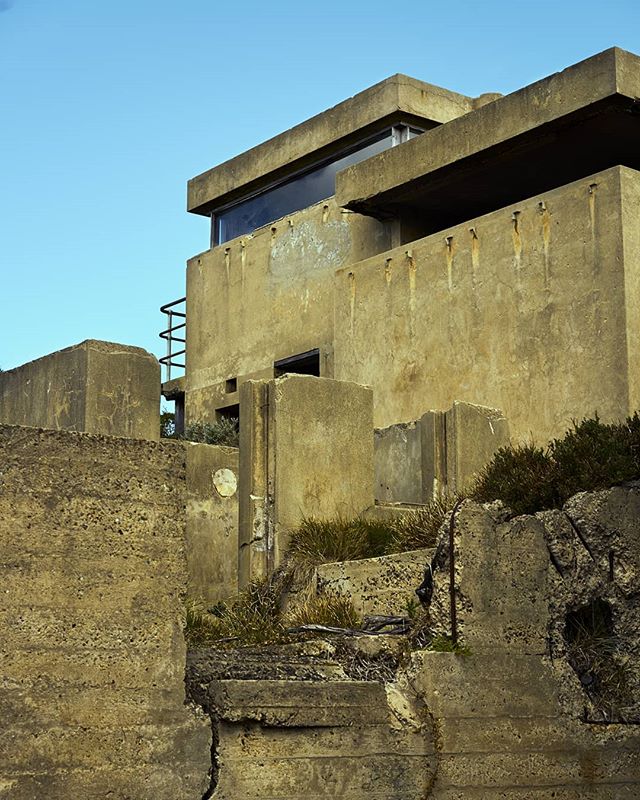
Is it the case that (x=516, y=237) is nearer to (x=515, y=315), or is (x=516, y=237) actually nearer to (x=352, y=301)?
(x=515, y=315)

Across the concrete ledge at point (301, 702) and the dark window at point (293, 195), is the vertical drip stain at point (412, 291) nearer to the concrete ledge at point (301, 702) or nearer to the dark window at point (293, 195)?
the dark window at point (293, 195)

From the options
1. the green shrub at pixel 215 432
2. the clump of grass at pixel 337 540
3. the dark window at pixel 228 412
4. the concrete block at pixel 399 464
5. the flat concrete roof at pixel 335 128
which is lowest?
the clump of grass at pixel 337 540

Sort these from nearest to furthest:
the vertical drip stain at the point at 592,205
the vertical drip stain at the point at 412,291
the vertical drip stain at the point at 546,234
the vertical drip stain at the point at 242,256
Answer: the vertical drip stain at the point at 592,205 → the vertical drip stain at the point at 546,234 → the vertical drip stain at the point at 412,291 → the vertical drip stain at the point at 242,256

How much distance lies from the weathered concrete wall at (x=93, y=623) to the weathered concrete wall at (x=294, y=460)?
5.66 m

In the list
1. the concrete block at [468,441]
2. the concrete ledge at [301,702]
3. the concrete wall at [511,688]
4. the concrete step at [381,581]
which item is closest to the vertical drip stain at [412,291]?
the concrete block at [468,441]

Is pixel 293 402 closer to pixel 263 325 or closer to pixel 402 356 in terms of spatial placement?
pixel 402 356

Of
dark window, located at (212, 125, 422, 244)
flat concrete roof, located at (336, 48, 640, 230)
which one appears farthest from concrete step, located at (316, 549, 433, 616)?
dark window, located at (212, 125, 422, 244)

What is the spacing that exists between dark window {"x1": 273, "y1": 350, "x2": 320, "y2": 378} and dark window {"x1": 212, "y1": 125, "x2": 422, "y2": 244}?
111 inches

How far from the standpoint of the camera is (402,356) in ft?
55.9

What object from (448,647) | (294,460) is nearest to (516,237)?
(294,460)

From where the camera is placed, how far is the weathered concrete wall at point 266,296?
19.8 metres

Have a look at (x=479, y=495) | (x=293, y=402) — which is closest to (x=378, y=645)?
(x=479, y=495)

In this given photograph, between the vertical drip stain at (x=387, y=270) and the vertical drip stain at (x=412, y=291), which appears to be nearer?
the vertical drip stain at (x=412, y=291)

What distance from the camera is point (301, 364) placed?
2006cm
